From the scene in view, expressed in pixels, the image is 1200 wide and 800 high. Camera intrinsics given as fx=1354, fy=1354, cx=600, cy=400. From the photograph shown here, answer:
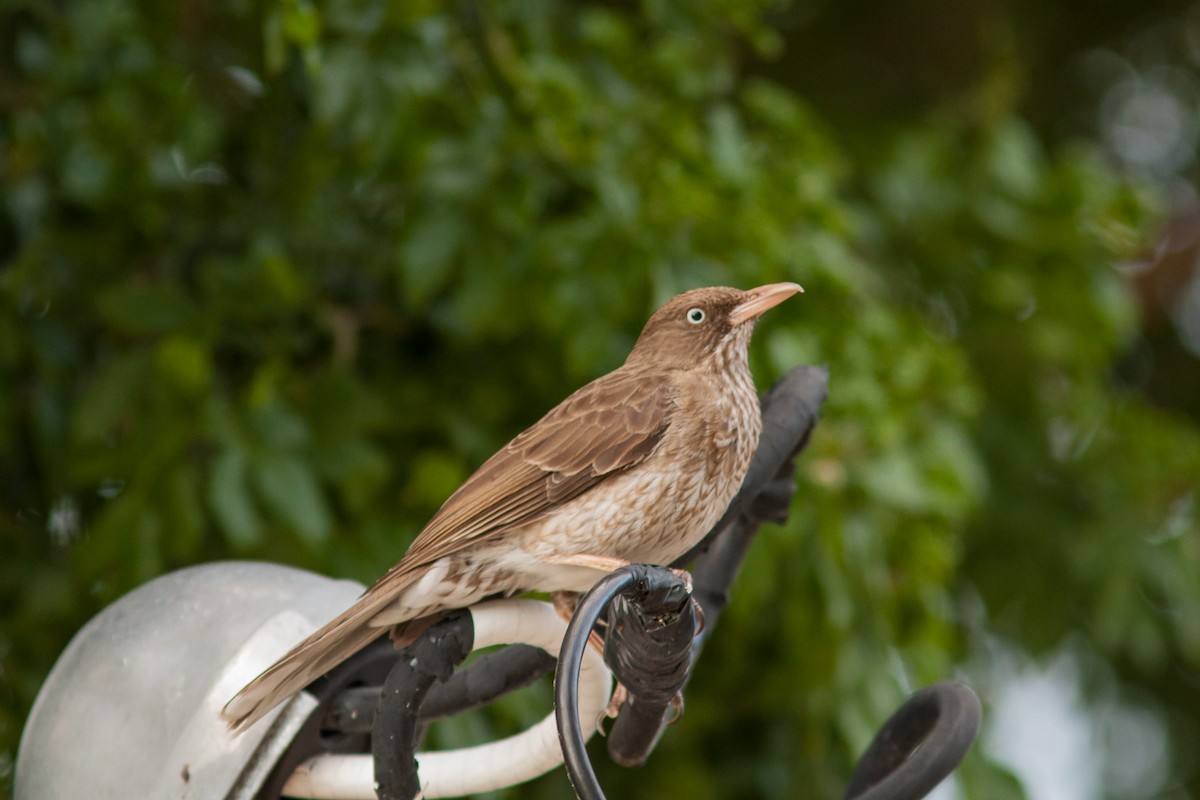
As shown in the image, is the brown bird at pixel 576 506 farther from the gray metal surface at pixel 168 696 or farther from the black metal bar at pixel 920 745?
the black metal bar at pixel 920 745

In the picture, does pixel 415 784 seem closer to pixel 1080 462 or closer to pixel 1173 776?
pixel 1080 462

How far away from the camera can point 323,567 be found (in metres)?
3.29

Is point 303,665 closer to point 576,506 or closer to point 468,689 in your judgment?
point 468,689

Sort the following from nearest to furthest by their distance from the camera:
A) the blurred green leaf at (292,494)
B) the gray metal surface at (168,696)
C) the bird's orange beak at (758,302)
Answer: the gray metal surface at (168,696)
the bird's orange beak at (758,302)
the blurred green leaf at (292,494)

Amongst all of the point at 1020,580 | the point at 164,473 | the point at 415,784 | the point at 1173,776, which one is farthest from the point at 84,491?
the point at 1173,776

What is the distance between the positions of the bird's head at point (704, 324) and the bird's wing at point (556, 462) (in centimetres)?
11

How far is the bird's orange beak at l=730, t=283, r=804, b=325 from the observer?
228cm

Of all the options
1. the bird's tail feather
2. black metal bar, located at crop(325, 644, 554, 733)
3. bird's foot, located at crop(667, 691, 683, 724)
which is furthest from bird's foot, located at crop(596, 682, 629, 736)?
the bird's tail feather

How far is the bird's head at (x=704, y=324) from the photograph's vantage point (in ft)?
7.81

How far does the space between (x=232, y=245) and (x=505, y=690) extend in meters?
1.97

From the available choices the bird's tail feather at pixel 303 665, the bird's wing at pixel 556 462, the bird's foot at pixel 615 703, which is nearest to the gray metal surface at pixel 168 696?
the bird's tail feather at pixel 303 665

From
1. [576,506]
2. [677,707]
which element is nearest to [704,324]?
[576,506]

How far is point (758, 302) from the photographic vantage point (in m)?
2.34

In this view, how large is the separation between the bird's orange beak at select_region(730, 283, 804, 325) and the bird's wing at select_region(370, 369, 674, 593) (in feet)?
0.60
